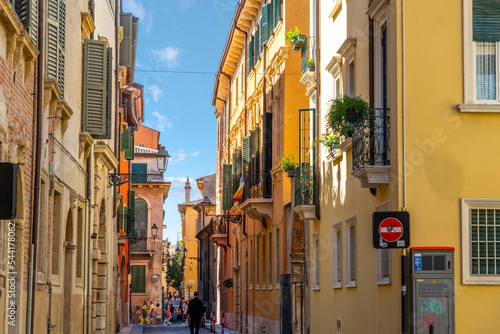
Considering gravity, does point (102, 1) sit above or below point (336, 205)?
above

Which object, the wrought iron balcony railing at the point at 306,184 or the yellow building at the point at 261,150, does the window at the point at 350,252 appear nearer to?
the wrought iron balcony railing at the point at 306,184

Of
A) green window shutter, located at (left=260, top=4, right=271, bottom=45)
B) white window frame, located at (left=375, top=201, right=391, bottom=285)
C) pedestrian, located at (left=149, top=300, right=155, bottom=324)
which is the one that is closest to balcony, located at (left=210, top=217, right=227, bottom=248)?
pedestrian, located at (left=149, top=300, right=155, bottom=324)

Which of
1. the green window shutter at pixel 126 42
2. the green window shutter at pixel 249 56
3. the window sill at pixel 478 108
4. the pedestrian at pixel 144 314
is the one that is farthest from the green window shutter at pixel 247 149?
the pedestrian at pixel 144 314

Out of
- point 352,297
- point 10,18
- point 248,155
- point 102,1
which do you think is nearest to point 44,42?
point 10,18

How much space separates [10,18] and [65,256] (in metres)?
8.88

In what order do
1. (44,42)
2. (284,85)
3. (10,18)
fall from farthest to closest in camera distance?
(284,85) → (44,42) → (10,18)

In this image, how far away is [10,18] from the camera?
11.0 metres

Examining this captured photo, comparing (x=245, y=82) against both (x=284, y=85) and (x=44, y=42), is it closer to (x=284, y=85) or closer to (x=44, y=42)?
(x=284, y=85)

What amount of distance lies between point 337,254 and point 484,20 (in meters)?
6.80

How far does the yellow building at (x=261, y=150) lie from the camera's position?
27281 millimetres

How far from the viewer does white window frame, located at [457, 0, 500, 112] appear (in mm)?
13078

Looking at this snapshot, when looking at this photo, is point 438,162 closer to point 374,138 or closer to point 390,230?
point 374,138

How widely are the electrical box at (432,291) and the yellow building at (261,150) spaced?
1274cm

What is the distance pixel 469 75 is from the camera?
43.5 ft
